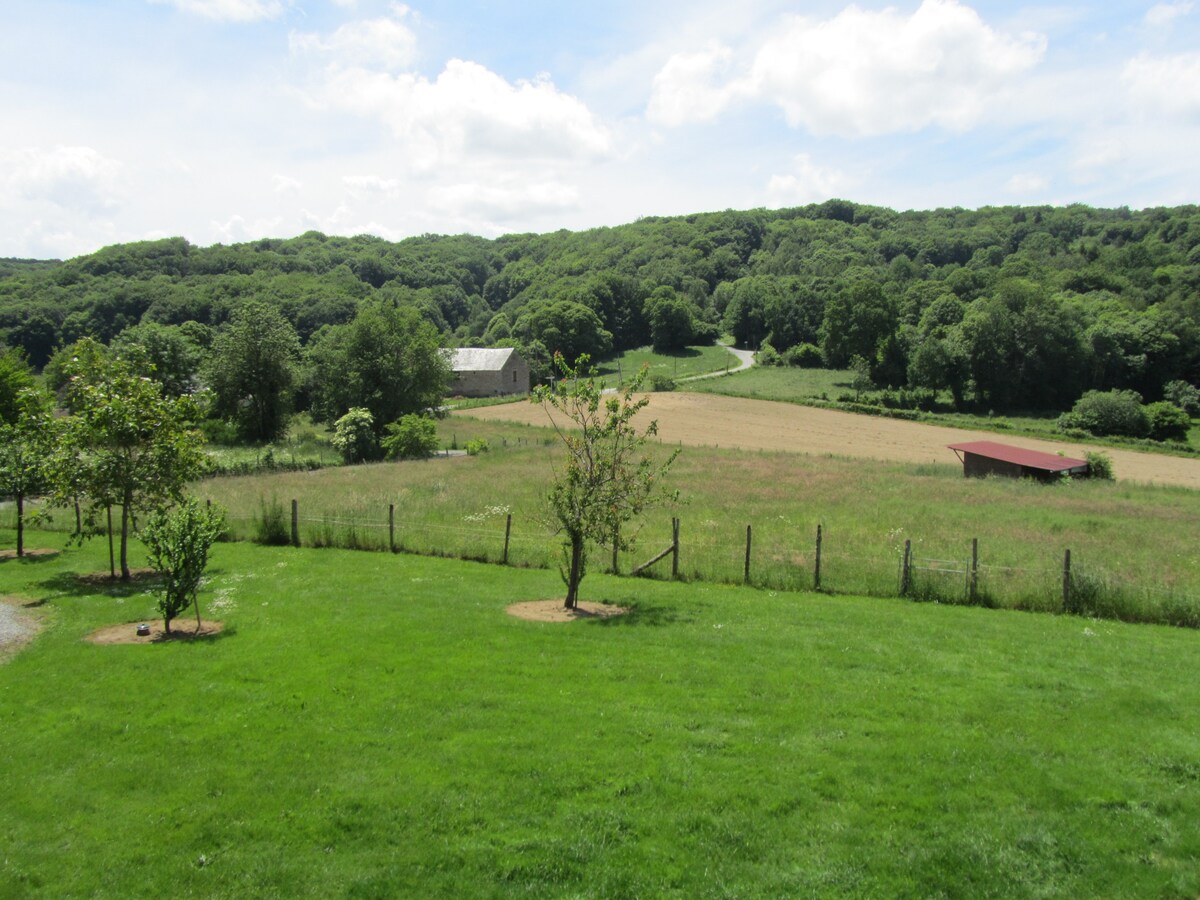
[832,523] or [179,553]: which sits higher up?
[179,553]

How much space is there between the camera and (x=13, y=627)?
51.7ft

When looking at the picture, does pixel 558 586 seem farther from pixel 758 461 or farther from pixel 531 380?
pixel 531 380

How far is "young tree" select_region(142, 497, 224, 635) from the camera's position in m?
15.1

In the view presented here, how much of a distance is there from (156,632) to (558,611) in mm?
8325

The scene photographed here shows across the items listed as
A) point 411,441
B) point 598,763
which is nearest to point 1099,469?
point 411,441

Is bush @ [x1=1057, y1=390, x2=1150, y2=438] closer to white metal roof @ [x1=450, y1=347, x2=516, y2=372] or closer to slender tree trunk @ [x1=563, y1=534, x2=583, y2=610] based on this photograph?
white metal roof @ [x1=450, y1=347, x2=516, y2=372]

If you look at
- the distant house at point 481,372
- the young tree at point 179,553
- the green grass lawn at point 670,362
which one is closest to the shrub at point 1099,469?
the young tree at point 179,553

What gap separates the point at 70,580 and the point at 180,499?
396 cm

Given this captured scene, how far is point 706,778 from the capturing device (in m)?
9.19

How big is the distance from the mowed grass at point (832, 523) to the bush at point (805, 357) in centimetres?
7133

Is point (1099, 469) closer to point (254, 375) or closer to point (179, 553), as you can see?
point (179, 553)

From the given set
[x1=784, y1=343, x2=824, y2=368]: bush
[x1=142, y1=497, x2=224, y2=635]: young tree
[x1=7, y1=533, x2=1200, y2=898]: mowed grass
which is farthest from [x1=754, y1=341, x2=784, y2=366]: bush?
[x1=142, y1=497, x2=224, y2=635]: young tree

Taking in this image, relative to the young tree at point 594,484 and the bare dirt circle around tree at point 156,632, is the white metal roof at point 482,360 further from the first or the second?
the bare dirt circle around tree at point 156,632

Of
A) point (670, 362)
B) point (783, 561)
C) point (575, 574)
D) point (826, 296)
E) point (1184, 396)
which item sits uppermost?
point (826, 296)
